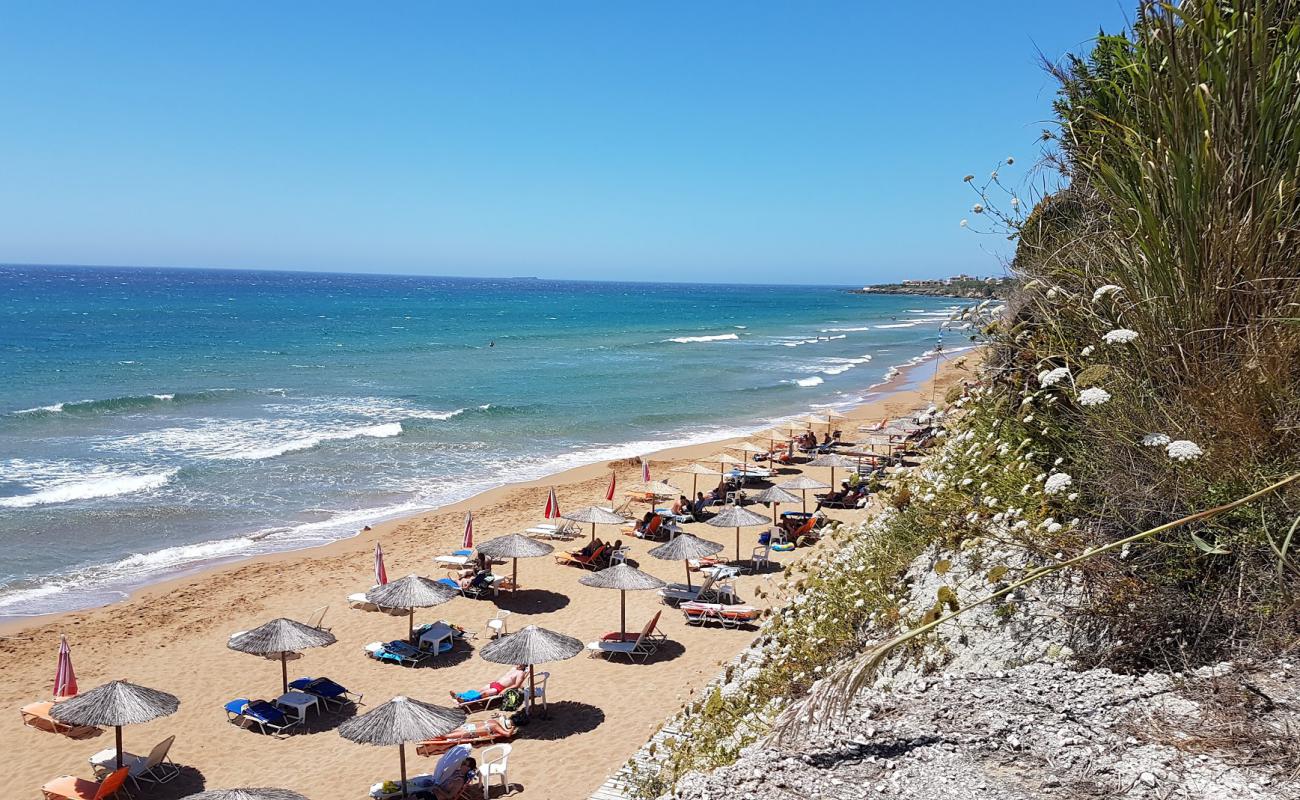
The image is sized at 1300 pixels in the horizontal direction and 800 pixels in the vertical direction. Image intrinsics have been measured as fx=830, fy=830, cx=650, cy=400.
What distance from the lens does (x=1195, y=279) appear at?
391 centimetres

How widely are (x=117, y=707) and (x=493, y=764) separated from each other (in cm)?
420

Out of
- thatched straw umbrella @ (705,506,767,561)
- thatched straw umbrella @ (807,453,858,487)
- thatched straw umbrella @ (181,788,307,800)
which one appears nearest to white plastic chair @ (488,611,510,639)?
thatched straw umbrella @ (705,506,767,561)

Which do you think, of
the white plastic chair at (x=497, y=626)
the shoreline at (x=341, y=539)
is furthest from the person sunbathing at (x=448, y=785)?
the shoreline at (x=341, y=539)

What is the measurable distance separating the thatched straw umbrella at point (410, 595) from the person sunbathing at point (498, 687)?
1703 mm

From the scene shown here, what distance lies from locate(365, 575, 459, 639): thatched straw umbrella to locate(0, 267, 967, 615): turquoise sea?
20.5 feet

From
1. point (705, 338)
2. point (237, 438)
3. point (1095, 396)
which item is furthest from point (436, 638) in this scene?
point (705, 338)

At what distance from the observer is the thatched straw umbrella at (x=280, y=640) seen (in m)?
10.8

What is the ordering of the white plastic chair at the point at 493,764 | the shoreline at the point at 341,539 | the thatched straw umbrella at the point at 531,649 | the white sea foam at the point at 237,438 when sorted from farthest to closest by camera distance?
the white sea foam at the point at 237,438 < the shoreline at the point at 341,539 < the thatched straw umbrella at the point at 531,649 < the white plastic chair at the point at 493,764

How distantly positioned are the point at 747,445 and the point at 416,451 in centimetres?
1088

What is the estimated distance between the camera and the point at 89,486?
21734mm

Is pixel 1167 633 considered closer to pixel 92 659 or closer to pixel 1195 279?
pixel 1195 279

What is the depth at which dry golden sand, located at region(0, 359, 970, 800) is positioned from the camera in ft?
31.6

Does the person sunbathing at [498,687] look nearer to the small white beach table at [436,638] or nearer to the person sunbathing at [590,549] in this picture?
the small white beach table at [436,638]

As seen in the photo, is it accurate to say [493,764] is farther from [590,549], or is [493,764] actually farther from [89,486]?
[89,486]
